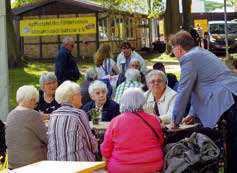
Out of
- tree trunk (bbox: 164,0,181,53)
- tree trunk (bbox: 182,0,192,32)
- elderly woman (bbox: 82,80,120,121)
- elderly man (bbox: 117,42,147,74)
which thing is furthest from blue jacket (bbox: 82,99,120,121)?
tree trunk (bbox: 164,0,181,53)

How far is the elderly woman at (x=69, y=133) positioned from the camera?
5.31 m

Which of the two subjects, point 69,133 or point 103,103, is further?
point 103,103

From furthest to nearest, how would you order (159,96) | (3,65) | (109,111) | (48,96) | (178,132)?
(3,65), (48,96), (109,111), (159,96), (178,132)

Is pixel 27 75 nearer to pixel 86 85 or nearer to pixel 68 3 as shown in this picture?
pixel 68 3

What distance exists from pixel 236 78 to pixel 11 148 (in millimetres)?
2400

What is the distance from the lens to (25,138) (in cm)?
572

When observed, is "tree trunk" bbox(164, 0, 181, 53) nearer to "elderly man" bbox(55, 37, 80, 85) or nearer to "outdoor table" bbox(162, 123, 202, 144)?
"elderly man" bbox(55, 37, 80, 85)

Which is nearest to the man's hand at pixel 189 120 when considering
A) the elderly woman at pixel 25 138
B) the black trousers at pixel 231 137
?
the black trousers at pixel 231 137

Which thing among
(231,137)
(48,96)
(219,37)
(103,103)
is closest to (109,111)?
(103,103)

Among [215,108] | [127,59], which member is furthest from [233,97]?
[127,59]

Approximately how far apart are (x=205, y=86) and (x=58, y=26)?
25414 millimetres

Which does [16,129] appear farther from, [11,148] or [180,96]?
[180,96]

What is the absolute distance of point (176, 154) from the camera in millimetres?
5020

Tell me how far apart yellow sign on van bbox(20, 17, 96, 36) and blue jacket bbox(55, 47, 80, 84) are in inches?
785
